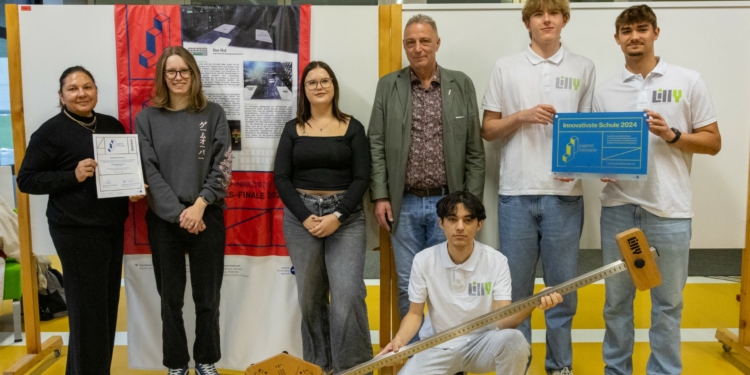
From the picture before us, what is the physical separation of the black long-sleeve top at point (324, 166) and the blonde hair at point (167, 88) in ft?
1.59

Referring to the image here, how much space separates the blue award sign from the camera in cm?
244

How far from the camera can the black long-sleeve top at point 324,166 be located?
2.76 metres

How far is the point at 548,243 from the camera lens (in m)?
2.75

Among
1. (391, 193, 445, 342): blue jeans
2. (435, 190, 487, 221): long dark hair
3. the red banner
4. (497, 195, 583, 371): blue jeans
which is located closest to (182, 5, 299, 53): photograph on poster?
the red banner

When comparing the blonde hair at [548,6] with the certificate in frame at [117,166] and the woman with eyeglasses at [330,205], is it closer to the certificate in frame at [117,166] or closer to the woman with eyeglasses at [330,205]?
the woman with eyeglasses at [330,205]

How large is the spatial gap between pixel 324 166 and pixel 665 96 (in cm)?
165

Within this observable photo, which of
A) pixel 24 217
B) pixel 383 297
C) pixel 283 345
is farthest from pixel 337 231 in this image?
pixel 24 217

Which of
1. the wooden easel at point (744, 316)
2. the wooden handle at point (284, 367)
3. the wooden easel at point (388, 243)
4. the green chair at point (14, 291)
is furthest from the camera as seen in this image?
the green chair at point (14, 291)

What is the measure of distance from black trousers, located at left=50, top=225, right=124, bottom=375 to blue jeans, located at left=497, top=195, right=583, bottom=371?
2020 millimetres

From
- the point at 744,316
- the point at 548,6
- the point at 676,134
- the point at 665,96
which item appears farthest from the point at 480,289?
the point at 744,316

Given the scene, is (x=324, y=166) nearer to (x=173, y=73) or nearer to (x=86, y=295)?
(x=173, y=73)

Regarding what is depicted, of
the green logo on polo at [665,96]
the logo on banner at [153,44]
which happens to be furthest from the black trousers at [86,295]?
the green logo on polo at [665,96]

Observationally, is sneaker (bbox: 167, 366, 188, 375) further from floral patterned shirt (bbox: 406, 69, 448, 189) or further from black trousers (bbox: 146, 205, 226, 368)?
floral patterned shirt (bbox: 406, 69, 448, 189)

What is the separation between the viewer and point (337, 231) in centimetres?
280
